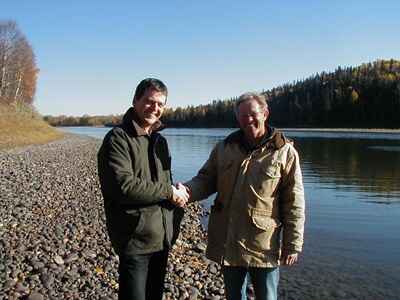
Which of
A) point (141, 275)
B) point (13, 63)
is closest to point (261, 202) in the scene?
point (141, 275)

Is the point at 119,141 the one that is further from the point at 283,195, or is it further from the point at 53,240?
the point at 53,240

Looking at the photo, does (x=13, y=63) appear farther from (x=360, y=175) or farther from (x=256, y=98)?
(x=256, y=98)

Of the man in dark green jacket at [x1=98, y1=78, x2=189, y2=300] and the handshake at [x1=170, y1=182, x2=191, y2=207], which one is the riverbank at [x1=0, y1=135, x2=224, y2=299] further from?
the handshake at [x1=170, y1=182, x2=191, y2=207]

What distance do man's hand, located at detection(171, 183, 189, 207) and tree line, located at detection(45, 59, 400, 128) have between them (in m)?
134

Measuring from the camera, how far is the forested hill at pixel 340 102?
138 meters

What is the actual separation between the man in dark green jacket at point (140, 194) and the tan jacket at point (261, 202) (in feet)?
1.88

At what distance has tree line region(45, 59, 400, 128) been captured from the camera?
13775 cm

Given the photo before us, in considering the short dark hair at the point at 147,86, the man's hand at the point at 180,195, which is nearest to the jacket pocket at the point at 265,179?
the man's hand at the point at 180,195

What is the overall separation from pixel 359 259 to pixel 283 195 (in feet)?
25.8

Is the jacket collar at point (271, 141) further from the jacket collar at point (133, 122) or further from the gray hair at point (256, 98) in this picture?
the jacket collar at point (133, 122)

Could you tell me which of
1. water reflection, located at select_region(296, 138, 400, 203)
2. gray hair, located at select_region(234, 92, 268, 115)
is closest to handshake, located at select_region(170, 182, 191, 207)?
gray hair, located at select_region(234, 92, 268, 115)

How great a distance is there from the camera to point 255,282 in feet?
14.6

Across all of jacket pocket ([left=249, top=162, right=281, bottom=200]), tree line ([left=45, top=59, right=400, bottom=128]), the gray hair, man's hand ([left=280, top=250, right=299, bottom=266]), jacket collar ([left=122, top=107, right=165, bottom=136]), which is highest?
tree line ([left=45, top=59, right=400, bottom=128])

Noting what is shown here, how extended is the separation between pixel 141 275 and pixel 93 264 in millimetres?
4041
